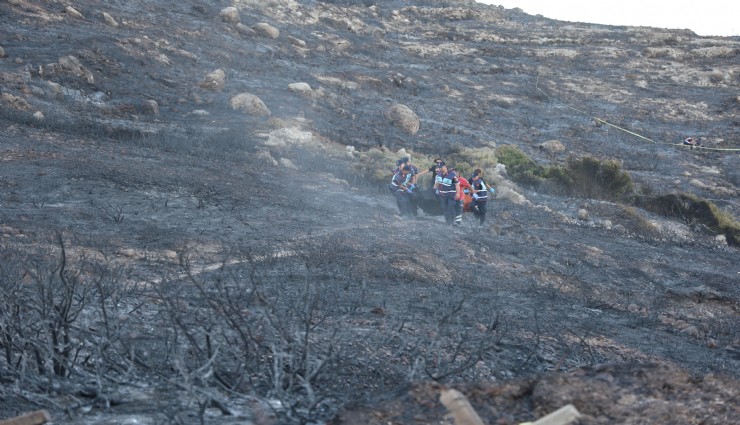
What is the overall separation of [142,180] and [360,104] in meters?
13.5

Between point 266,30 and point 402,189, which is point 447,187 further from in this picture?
point 266,30

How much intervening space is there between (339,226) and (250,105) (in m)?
10.3

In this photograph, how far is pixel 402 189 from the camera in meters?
15.0

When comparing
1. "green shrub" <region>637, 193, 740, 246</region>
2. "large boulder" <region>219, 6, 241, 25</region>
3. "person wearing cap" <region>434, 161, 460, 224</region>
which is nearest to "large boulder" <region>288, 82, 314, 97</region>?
"large boulder" <region>219, 6, 241, 25</region>

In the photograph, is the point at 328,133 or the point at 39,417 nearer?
the point at 39,417

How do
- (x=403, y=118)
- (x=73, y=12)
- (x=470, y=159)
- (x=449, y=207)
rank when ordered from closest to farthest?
(x=449, y=207)
(x=470, y=159)
(x=403, y=118)
(x=73, y=12)

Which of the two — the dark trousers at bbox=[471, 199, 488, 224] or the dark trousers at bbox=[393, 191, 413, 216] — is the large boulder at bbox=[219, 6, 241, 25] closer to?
the dark trousers at bbox=[393, 191, 413, 216]

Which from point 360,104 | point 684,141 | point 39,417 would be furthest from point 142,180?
point 684,141

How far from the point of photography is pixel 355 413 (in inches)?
154

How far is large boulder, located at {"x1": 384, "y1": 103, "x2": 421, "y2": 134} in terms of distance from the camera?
25.3 metres

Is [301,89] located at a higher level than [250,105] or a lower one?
higher

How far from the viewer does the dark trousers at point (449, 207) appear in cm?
1472

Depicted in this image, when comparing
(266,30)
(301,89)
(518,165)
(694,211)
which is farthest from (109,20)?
(694,211)

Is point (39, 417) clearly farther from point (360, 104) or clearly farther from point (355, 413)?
point (360, 104)
